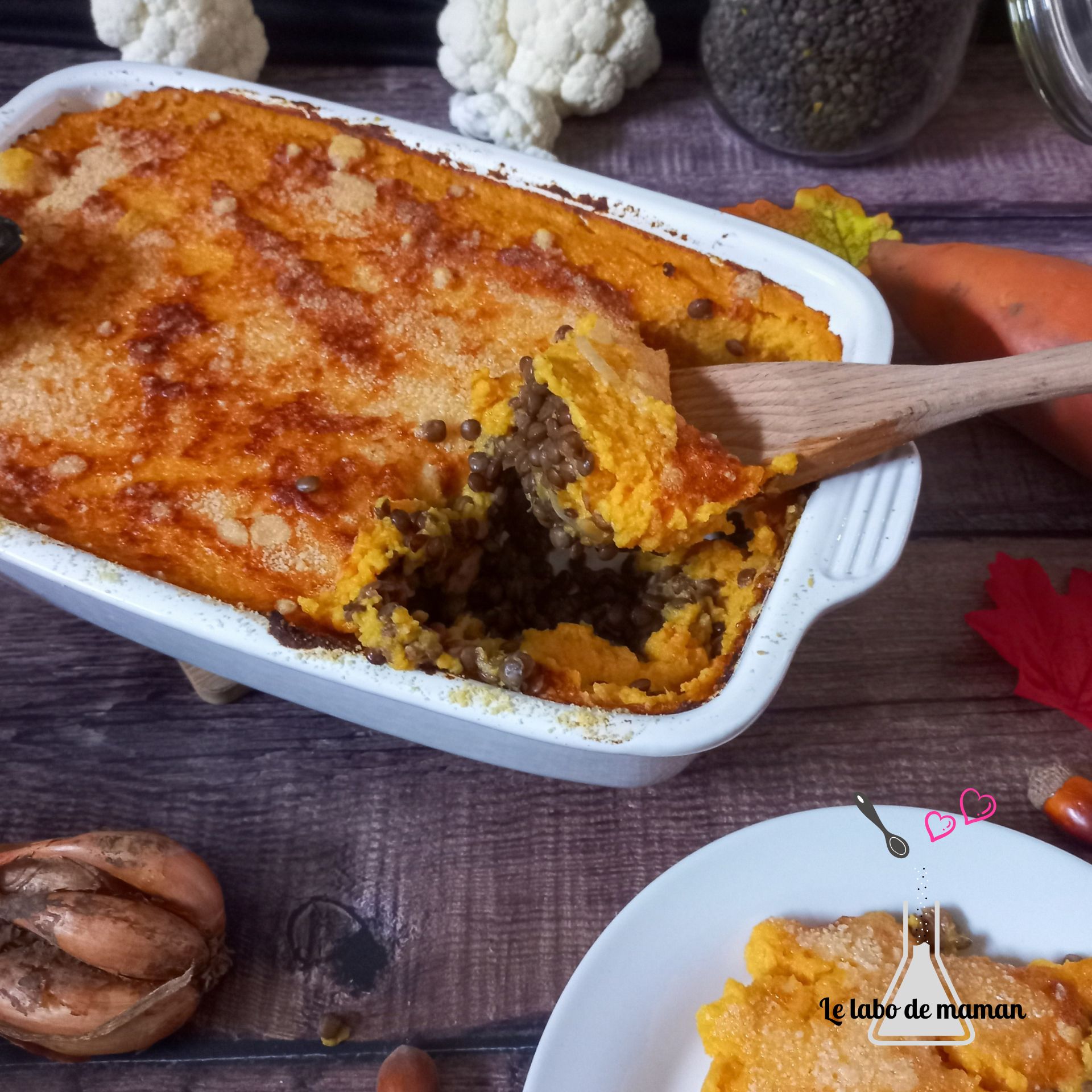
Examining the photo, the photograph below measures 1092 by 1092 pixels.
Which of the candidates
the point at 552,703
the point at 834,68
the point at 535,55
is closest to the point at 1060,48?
the point at 834,68

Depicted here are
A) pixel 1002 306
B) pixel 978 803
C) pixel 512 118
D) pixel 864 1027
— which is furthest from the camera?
pixel 512 118

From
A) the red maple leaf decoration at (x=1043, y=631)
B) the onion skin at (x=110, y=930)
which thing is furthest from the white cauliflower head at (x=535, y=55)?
the onion skin at (x=110, y=930)

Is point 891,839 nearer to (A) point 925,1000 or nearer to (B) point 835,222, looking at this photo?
(A) point 925,1000

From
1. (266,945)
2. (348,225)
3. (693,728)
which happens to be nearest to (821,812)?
(693,728)

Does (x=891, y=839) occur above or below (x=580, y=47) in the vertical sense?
below

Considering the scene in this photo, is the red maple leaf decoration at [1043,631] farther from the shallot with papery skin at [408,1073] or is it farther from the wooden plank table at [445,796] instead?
the shallot with papery skin at [408,1073]

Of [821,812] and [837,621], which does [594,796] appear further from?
[837,621]
